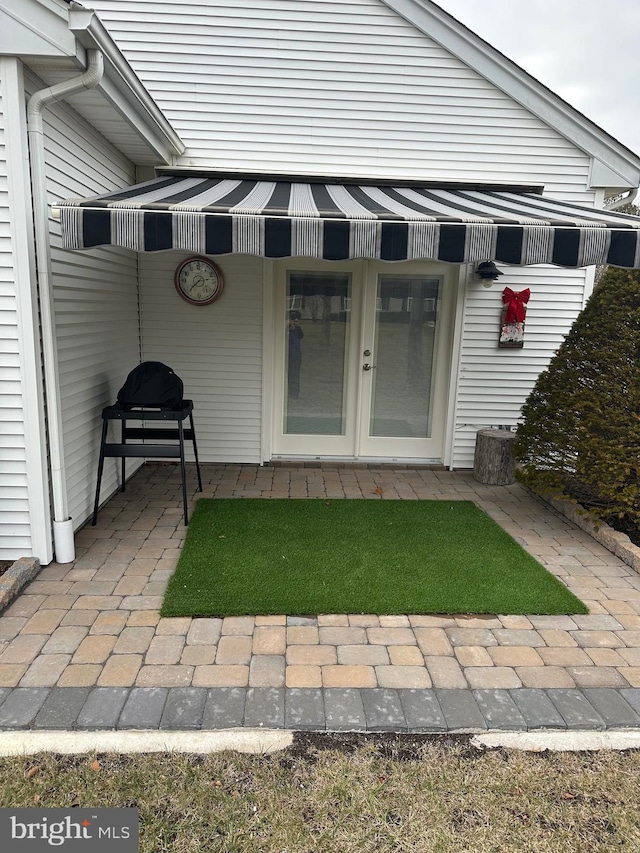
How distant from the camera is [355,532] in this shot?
5059mm

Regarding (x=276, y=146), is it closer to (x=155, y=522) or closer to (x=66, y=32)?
(x=66, y=32)

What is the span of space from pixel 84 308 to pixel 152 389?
3.05ft

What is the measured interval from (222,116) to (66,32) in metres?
3.02

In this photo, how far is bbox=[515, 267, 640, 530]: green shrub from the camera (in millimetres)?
4801

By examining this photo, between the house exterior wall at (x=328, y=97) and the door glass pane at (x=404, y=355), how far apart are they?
1.35 m

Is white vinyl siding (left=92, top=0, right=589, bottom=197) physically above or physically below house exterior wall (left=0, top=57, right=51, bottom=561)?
above

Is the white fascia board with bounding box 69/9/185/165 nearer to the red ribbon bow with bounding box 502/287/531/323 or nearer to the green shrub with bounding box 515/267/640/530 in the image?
the red ribbon bow with bounding box 502/287/531/323

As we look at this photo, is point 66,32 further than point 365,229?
No

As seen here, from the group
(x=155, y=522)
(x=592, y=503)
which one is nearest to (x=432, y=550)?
(x=592, y=503)

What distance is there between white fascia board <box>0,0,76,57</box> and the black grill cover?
2.63 meters

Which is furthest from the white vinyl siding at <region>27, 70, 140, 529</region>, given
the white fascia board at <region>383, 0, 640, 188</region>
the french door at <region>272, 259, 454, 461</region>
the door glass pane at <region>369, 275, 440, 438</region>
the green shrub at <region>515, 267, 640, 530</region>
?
the green shrub at <region>515, 267, 640, 530</region>

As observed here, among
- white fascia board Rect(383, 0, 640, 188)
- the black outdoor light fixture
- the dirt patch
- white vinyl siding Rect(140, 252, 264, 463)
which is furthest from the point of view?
white vinyl siding Rect(140, 252, 264, 463)

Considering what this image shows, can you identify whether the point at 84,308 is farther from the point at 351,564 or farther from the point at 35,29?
the point at 351,564

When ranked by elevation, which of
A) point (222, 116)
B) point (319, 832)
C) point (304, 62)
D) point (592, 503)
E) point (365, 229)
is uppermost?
point (304, 62)
